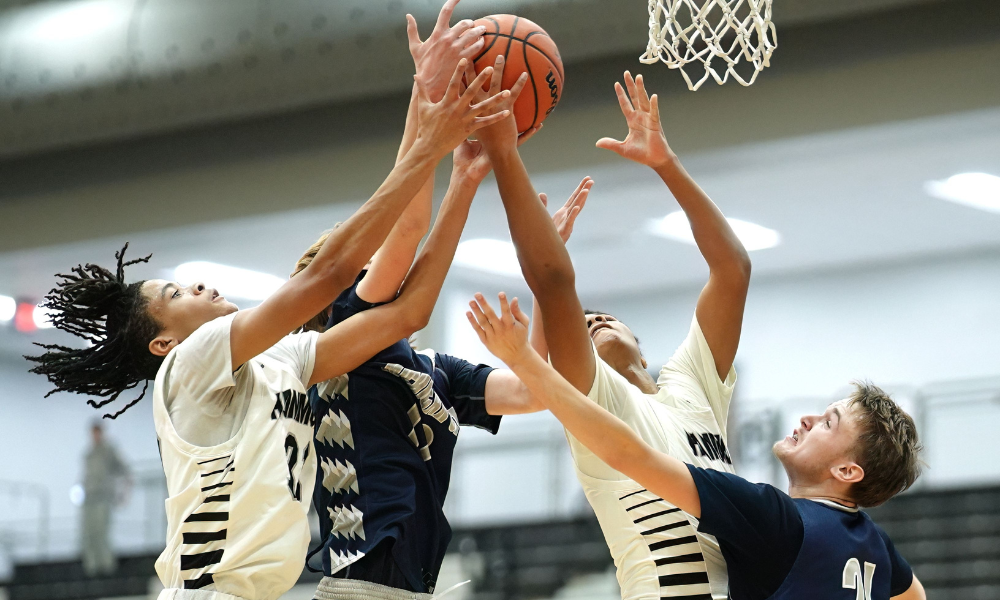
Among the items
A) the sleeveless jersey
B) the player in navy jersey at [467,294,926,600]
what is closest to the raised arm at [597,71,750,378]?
the player in navy jersey at [467,294,926,600]

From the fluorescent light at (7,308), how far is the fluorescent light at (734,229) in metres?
8.71

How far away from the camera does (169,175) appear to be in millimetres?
9070

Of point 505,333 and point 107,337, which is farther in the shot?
point 107,337

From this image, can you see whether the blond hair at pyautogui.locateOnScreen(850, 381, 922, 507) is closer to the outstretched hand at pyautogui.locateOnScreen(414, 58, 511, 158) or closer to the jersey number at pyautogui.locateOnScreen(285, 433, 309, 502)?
the outstretched hand at pyautogui.locateOnScreen(414, 58, 511, 158)

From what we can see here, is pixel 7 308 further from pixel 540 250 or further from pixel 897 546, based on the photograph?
pixel 540 250

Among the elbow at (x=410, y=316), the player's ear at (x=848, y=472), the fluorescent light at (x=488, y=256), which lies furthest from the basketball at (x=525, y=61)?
the fluorescent light at (x=488, y=256)

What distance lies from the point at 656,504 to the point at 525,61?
4.22ft

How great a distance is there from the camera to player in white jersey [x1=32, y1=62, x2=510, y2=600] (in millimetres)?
2717

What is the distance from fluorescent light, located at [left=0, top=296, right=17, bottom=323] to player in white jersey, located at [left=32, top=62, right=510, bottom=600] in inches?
527

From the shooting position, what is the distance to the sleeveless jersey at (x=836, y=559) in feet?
9.19

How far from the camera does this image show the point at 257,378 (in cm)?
290

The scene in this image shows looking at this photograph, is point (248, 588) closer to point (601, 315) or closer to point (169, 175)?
point (601, 315)

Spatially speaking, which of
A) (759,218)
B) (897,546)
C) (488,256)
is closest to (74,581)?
(488,256)

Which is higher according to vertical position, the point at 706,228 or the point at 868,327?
the point at 706,228
